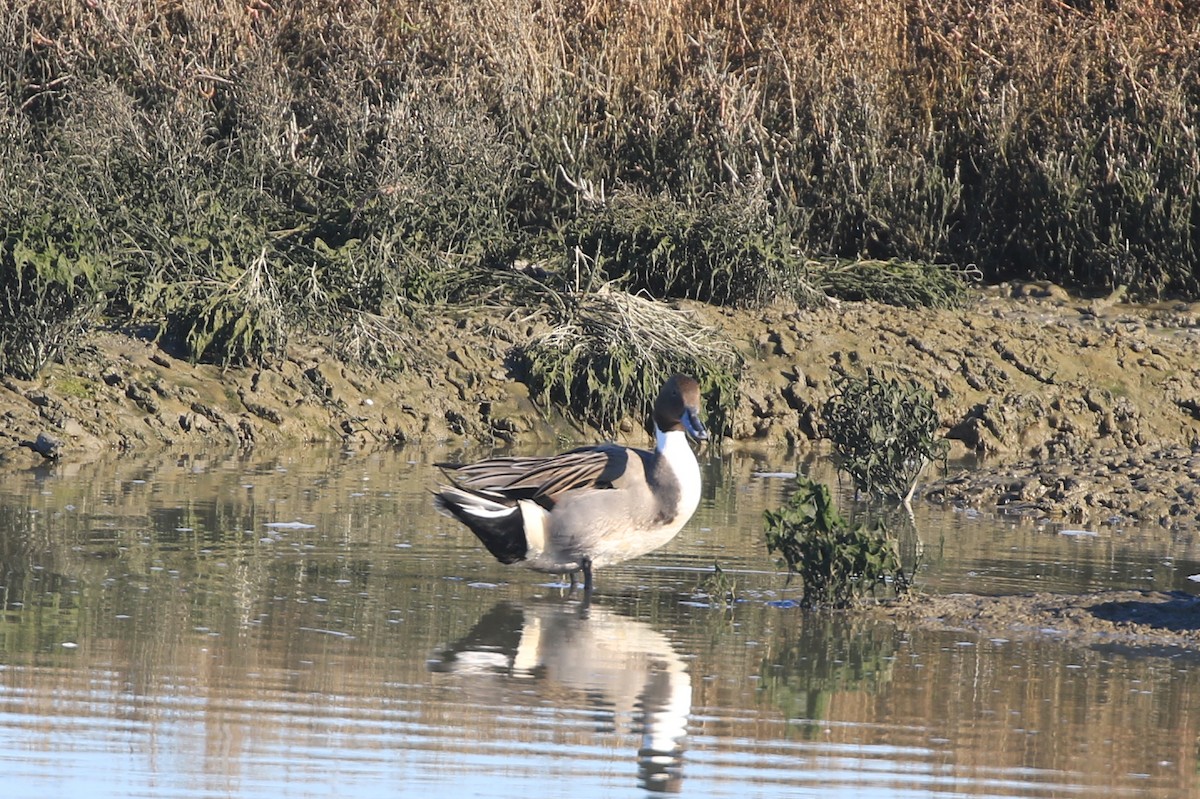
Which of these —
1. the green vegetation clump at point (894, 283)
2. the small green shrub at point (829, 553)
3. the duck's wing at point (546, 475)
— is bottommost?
the small green shrub at point (829, 553)

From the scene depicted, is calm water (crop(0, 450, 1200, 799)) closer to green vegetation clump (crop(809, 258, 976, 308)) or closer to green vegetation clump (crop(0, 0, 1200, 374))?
green vegetation clump (crop(0, 0, 1200, 374))

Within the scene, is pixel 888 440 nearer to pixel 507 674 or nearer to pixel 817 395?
pixel 817 395

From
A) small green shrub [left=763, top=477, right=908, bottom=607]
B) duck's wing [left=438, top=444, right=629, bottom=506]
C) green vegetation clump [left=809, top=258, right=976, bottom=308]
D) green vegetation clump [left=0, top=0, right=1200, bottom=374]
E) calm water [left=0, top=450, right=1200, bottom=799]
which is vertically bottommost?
calm water [left=0, top=450, right=1200, bottom=799]

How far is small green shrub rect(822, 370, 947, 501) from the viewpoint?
39.1 feet

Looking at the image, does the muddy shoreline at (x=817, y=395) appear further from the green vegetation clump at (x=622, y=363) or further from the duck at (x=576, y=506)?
the duck at (x=576, y=506)

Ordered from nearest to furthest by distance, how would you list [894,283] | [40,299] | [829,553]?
[829,553] < [40,299] < [894,283]

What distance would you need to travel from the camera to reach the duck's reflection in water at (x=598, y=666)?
19.9ft

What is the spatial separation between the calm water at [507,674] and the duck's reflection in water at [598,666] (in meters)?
0.02

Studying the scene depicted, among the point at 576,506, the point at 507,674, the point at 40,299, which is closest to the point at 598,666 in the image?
the point at 507,674

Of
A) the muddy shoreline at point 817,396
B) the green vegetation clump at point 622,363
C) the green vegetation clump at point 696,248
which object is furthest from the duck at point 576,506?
the green vegetation clump at point 696,248

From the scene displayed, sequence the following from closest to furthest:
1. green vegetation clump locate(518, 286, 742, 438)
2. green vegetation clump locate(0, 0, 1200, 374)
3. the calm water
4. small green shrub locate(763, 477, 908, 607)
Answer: the calm water, small green shrub locate(763, 477, 908, 607), green vegetation clump locate(518, 286, 742, 438), green vegetation clump locate(0, 0, 1200, 374)

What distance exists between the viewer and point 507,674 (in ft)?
22.8

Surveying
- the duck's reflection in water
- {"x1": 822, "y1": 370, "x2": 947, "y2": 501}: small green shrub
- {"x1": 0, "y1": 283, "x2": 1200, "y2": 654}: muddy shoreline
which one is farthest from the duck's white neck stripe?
{"x1": 0, "y1": 283, "x2": 1200, "y2": 654}: muddy shoreline

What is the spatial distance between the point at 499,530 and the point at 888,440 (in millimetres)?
3745
